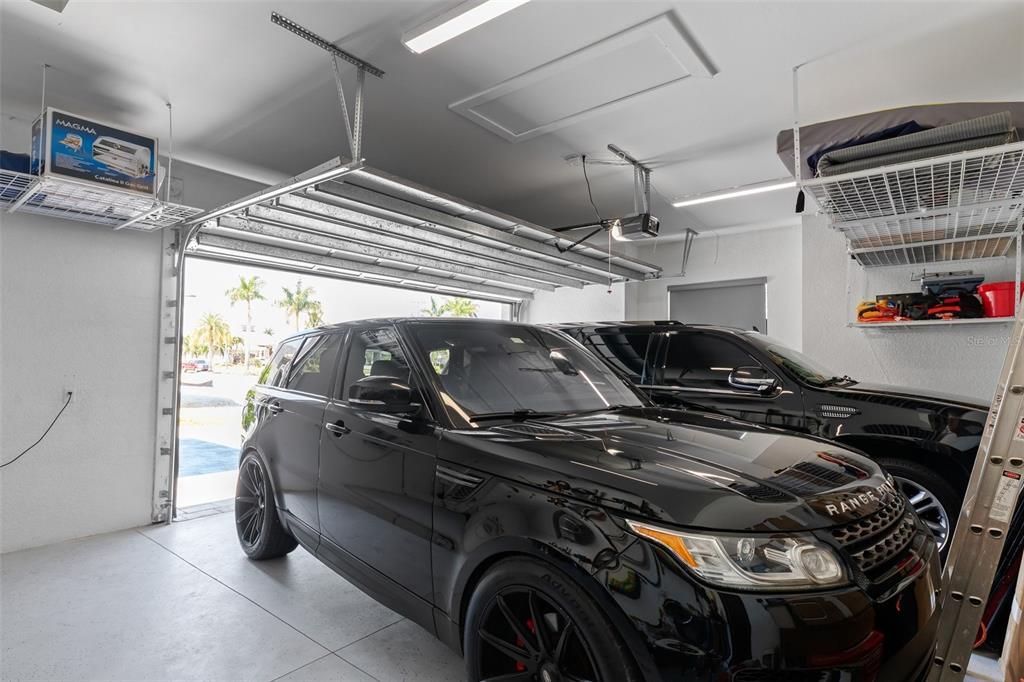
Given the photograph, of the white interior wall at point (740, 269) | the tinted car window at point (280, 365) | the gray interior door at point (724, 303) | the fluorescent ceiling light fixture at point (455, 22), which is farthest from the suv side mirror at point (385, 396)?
the white interior wall at point (740, 269)

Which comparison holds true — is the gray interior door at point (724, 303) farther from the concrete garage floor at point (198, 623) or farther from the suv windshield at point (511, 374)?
the concrete garage floor at point (198, 623)

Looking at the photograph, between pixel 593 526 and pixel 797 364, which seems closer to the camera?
pixel 593 526

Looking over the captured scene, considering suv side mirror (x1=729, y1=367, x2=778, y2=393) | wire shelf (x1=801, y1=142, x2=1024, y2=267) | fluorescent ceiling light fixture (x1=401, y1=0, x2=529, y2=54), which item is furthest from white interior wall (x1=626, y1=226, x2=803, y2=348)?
fluorescent ceiling light fixture (x1=401, y1=0, x2=529, y2=54)

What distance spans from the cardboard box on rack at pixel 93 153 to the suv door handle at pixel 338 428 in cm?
233

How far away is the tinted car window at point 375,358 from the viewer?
236cm

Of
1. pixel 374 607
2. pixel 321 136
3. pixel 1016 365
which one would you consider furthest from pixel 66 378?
pixel 1016 365

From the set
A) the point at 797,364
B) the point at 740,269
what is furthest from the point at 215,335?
the point at 740,269

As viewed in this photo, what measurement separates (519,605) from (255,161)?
4.68 metres

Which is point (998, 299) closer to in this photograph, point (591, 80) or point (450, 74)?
point (591, 80)

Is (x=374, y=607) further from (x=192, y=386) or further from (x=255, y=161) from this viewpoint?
(x=255, y=161)

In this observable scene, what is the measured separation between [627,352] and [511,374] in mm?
2239

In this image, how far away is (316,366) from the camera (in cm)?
302

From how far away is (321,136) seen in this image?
4.24m

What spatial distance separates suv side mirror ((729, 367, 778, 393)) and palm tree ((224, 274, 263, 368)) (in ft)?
23.3
